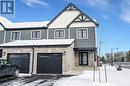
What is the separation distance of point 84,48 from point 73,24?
12.7ft

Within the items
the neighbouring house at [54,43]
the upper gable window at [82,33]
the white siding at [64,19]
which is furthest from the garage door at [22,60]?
the upper gable window at [82,33]

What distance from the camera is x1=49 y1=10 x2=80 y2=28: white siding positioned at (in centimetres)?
3032

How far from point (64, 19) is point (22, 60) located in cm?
922

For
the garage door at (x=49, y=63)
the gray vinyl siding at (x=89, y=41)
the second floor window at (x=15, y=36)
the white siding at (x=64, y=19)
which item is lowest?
the garage door at (x=49, y=63)

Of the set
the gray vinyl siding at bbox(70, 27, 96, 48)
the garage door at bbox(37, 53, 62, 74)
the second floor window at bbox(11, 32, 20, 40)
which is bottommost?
the garage door at bbox(37, 53, 62, 74)

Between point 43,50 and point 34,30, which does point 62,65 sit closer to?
point 43,50

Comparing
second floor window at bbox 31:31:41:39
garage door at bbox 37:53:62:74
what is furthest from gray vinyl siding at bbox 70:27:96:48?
second floor window at bbox 31:31:41:39

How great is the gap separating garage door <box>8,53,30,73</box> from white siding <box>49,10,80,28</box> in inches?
287

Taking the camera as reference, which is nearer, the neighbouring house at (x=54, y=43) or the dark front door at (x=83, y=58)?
the neighbouring house at (x=54, y=43)

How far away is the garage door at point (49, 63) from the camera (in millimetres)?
24141

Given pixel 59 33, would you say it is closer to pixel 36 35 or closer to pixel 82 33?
pixel 82 33

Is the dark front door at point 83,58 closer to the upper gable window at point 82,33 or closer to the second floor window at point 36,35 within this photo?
the upper gable window at point 82,33

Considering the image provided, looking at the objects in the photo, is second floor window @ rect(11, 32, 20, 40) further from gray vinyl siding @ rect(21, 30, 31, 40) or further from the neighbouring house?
gray vinyl siding @ rect(21, 30, 31, 40)

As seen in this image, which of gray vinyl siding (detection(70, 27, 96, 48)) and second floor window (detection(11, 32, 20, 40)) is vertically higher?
second floor window (detection(11, 32, 20, 40))
